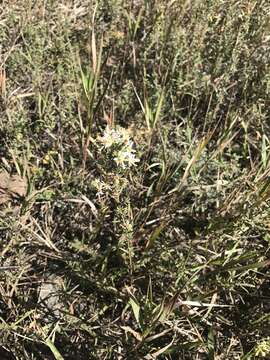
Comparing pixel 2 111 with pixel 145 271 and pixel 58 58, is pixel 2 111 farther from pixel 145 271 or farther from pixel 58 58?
pixel 145 271

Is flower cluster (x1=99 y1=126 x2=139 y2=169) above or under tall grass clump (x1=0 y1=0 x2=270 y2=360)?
above

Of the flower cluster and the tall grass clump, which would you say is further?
the tall grass clump

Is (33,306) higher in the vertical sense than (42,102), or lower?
lower

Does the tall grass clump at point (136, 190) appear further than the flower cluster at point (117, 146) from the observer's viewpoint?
Yes

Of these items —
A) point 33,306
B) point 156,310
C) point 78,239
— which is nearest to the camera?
point 156,310

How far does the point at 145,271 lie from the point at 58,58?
66.5 inches

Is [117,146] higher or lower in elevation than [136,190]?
higher

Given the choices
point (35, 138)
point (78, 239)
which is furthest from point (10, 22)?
point (78, 239)

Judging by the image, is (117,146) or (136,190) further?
(136,190)

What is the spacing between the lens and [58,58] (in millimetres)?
2998

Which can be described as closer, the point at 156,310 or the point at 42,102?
the point at 156,310

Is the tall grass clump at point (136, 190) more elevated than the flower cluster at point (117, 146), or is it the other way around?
the flower cluster at point (117, 146)

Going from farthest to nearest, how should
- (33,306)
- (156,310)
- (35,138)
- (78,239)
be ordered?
(35,138) < (78,239) < (33,306) < (156,310)

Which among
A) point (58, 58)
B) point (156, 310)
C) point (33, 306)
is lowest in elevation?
point (33, 306)
